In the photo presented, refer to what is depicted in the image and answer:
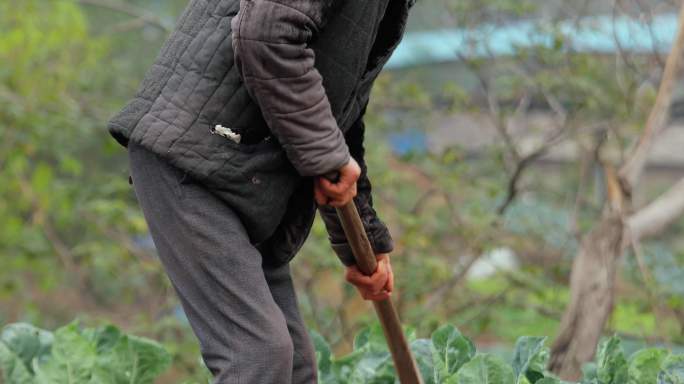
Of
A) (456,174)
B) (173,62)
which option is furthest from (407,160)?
(173,62)

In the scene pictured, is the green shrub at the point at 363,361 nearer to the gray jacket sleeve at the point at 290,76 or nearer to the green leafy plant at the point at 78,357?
the green leafy plant at the point at 78,357

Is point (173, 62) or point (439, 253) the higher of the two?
point (173, 62)

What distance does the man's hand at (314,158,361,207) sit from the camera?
2.83 meters

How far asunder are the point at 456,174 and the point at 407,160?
11.1 inches

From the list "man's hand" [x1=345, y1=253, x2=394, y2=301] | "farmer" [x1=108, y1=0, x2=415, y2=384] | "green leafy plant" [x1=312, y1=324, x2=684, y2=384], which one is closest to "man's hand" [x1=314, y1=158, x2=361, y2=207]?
"farmer" [x1=108, y1=0, x2=415, y2=384]

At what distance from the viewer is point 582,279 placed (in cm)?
456

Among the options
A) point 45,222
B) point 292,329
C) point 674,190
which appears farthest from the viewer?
point 45,222

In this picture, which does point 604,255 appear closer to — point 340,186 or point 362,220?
point 362,220

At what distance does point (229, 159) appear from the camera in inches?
112

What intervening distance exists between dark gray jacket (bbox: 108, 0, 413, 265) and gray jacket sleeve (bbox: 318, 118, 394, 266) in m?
0.31

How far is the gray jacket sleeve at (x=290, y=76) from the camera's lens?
2.63 metres

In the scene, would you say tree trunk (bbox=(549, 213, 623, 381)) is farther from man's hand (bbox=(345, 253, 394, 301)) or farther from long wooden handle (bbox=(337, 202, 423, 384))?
man's hand (bbox=(345, 253, 394, 301))

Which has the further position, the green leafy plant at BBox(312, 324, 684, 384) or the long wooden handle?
the green leafy plant at BBox(312, 324, 684, 384)

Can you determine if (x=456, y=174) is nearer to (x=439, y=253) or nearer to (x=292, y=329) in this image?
(x=439, y=253)
